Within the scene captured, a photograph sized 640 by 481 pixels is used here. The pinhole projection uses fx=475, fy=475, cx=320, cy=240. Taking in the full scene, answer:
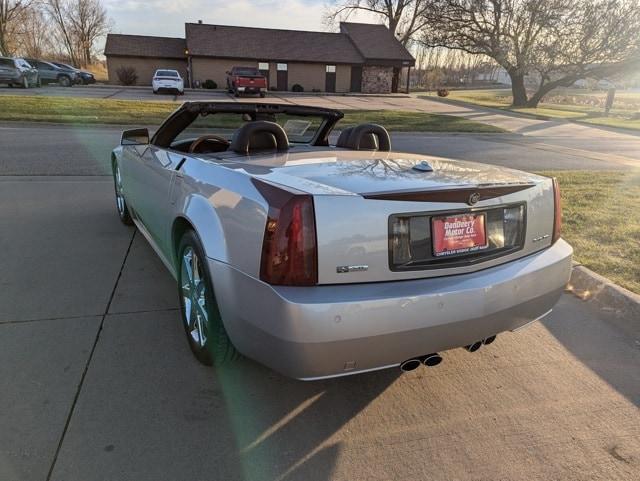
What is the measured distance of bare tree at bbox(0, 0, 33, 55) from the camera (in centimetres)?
5100

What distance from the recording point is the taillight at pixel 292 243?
2.04m

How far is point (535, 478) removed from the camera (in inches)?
85.0

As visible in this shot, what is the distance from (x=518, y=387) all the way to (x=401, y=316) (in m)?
1.22

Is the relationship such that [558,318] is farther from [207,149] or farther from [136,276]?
[136,276]

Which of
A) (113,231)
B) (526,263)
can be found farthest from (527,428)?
(113,231)

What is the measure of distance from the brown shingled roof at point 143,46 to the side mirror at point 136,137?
146 feet

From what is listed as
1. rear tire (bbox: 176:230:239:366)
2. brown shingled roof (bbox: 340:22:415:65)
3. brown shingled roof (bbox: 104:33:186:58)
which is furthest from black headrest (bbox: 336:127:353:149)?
brown shingled roof (bbox: 104:33:186:58)

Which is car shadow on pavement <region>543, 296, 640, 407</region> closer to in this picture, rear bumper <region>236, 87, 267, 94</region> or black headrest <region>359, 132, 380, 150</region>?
black headrest <region>359, 132, 380, 150</region>

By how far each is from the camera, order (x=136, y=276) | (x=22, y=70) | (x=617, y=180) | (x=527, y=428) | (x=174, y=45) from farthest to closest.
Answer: (x=174, y=45)
(x=22, y=70)
(x=617, y=180)
(x=136, y=276)
(x=527, y=428)

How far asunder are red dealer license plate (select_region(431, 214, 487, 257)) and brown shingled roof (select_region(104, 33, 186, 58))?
4765 centimetres

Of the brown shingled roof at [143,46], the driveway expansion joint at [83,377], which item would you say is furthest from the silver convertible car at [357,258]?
the brown shingled roof at [143,46]

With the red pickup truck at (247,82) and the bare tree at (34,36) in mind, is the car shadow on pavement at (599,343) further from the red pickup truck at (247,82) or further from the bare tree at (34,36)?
the bare tree at (34,36)

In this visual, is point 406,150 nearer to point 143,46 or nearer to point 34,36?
point 143,46

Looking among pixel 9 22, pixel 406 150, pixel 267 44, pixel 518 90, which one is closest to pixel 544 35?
pixel 518 90
